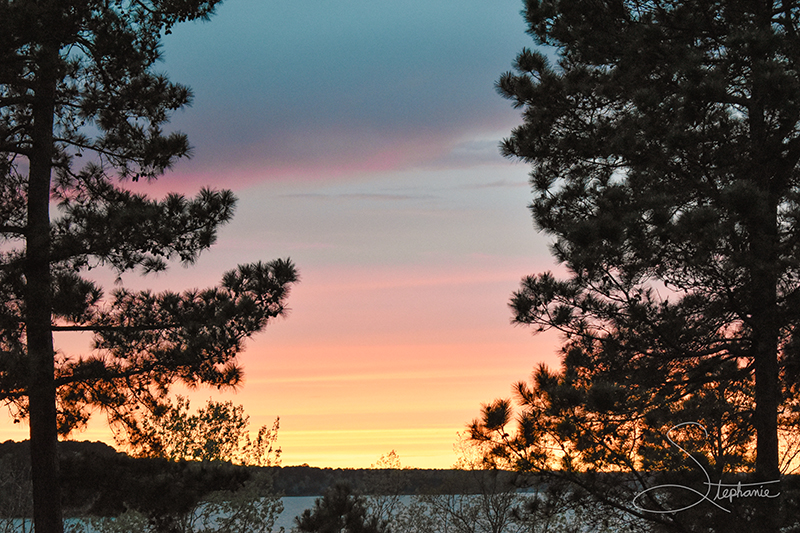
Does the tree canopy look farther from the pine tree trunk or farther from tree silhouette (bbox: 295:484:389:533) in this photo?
the pine tree trunk

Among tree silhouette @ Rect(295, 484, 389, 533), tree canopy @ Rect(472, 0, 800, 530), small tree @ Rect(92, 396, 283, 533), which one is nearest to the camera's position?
tree canopy @ Rect(472, 0, 800, 530)

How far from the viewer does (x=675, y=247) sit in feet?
29.8

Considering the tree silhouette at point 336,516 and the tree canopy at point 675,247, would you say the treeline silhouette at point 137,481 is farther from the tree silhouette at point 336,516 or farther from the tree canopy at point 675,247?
the tree canopy at point 675,247

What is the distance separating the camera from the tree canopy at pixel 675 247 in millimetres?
8656

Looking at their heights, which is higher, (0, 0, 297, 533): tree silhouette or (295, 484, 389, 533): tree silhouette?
(0, 0, 297, 533): tree silhouette

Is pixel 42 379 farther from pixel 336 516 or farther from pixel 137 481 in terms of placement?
pixel 336 516

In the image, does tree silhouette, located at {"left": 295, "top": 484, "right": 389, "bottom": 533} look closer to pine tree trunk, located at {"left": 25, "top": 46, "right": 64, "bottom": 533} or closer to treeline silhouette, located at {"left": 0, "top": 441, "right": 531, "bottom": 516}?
treeline silhouette, located at {"left": 0, "top": 441, "right": 531, "bottom": 516}

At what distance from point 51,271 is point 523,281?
6.85 metres

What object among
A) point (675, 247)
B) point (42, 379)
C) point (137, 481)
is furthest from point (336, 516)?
point (675, 247)

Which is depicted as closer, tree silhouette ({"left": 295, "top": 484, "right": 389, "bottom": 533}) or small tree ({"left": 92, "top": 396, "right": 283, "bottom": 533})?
tree silhouette ({"left": 295, "top": 484, "right": 389, "bottom": 533})

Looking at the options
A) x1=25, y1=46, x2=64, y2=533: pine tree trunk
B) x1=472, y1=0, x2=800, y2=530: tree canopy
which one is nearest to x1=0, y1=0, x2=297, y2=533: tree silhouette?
x1=25, y1=46, x2=64, y2=533: pine tree trunk

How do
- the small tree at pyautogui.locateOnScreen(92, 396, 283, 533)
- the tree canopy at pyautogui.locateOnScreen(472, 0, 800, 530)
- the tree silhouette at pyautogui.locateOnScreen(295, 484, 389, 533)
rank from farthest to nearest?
the small tree at pyautogui.locateOnScreen(92, 396, 283, 533), the tree silhouette at pyautogui.locateOnScreen(295, 484, 389, 533), the tree canopy at pyautogui.locateOnScreen(472, 0, 800, 530)

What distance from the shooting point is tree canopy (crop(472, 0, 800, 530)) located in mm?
8656

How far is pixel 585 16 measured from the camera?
1123 centimetres
